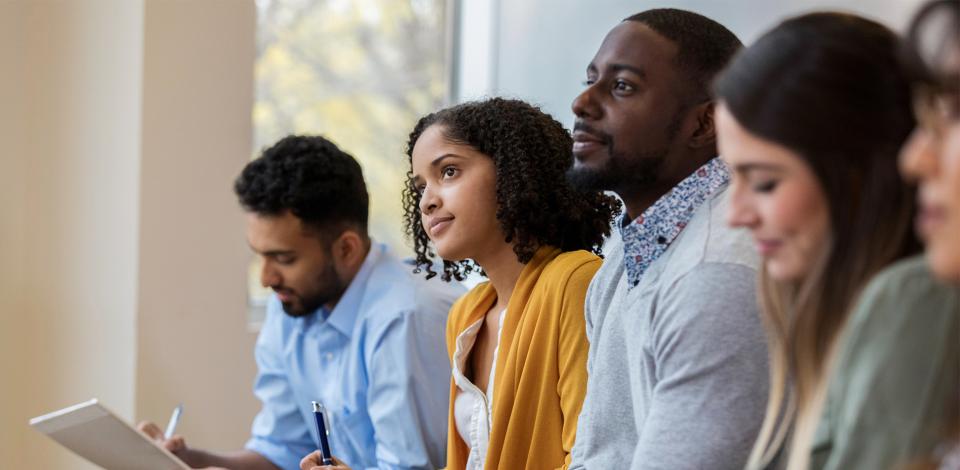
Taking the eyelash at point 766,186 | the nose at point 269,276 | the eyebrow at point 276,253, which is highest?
the eyelash at point 766,186

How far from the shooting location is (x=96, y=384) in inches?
126

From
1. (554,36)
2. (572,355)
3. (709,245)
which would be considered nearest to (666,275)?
(709,245)

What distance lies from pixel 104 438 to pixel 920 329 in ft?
5.10

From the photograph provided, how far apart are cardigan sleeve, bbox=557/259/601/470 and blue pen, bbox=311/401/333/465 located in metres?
0.44

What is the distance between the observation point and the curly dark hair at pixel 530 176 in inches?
79.9

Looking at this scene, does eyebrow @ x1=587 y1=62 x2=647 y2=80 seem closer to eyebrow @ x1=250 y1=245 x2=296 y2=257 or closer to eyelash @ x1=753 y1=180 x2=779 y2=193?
eyelash @ x1=753 y1=180 x2=779 y2=193

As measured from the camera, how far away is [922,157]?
942 mm

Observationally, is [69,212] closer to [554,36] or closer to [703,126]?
[554,36]

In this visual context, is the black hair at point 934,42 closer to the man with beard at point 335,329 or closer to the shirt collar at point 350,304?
the man with beard at point 335,329

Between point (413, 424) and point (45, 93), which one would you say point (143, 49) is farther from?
point (413, 424)

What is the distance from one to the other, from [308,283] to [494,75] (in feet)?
3.82

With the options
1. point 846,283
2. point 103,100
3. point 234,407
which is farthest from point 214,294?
point 846,283

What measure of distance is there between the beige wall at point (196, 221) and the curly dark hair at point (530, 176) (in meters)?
1.19

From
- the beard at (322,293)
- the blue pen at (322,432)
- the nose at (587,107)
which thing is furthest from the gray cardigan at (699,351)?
the beard at (322,293)
